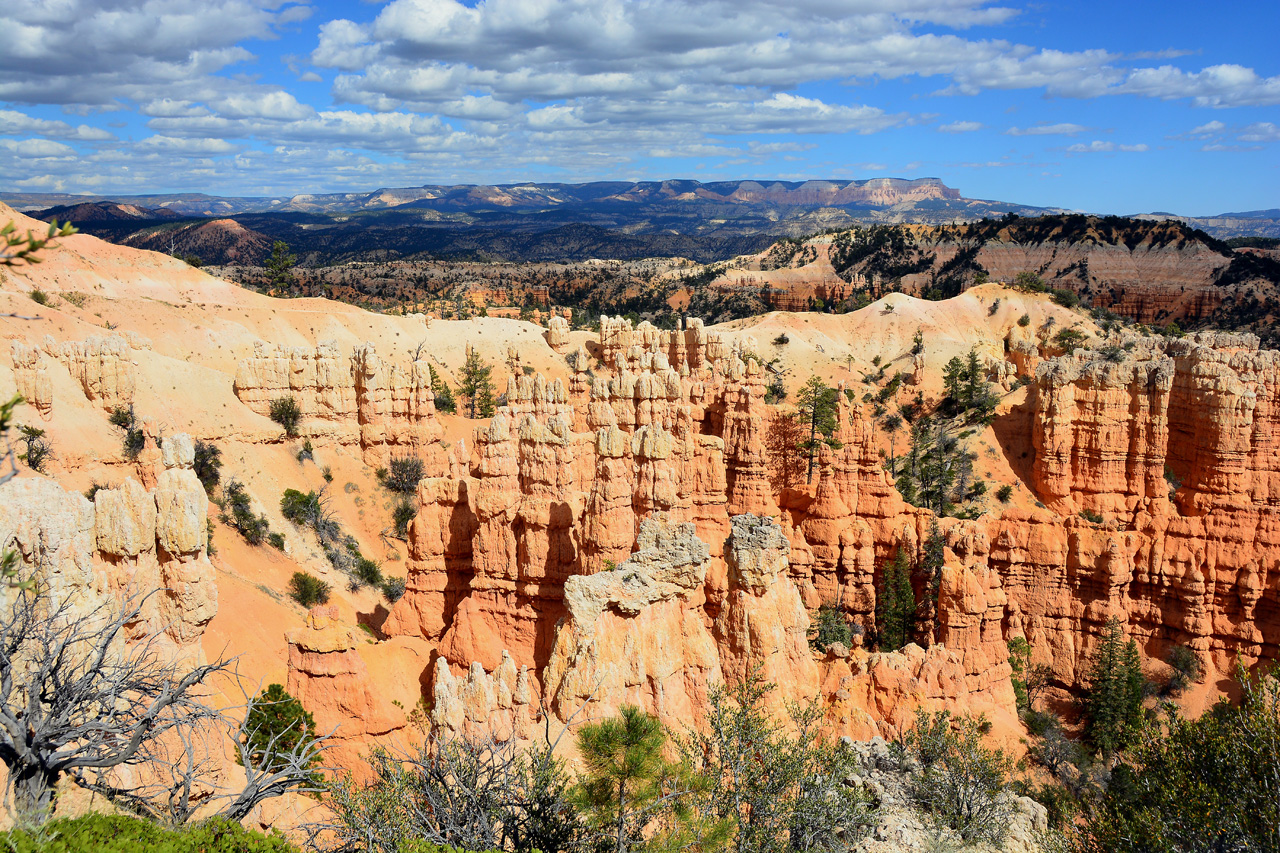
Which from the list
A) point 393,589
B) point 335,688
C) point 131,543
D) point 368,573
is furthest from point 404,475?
point 335,688

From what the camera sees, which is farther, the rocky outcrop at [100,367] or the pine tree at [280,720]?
the rocky outcrop at [100,367]

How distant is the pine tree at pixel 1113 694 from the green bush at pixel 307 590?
25834 millimetres

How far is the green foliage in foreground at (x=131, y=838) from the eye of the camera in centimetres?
880

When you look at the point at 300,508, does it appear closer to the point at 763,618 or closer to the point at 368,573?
the point at 368,573

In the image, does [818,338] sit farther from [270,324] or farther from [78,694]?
[78,694]

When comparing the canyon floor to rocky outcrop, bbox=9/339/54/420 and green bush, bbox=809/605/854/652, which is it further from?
green bush, bbox=809/605/854/652

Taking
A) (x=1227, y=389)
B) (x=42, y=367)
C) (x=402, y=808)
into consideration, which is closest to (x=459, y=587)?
(x=402, y=808)

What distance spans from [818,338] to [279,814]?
66.2 metres

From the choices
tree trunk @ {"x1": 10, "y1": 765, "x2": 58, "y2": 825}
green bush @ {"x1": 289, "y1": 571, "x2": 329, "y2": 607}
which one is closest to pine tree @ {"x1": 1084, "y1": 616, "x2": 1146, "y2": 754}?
tree trunk @ {"x1": 10, "y1": 765, "x2": 58, "y2": 825}

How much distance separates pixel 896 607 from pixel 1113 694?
668 cm

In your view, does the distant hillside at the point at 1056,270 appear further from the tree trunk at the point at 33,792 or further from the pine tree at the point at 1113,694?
the tree trunk at the point at 33,792

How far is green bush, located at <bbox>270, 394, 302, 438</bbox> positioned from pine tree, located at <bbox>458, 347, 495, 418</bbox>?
42.8ft

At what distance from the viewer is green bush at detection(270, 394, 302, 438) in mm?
40469

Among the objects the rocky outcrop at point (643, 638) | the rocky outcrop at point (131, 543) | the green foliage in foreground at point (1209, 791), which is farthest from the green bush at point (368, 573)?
the green foliage in foreground at point (1209, 791)
